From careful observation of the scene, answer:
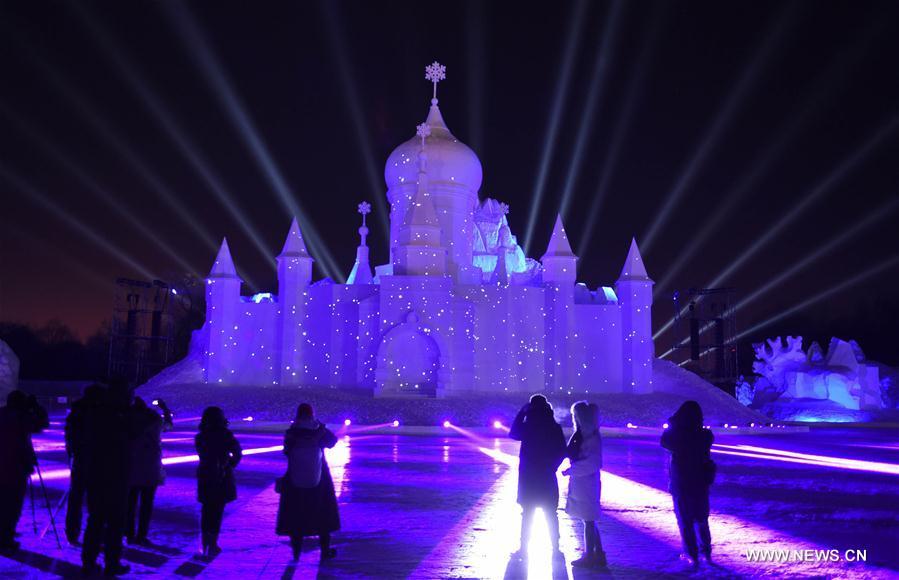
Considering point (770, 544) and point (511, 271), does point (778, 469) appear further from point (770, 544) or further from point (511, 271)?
point (511, 271)

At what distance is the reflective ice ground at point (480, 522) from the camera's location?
6.66m

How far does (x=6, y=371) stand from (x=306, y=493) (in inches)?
1192

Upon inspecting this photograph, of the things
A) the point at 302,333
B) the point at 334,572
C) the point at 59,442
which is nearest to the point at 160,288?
the point at 302,333

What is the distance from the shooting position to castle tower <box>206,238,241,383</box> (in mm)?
31922

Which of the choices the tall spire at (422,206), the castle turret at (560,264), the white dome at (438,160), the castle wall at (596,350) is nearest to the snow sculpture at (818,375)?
the castle wall at (596,350)

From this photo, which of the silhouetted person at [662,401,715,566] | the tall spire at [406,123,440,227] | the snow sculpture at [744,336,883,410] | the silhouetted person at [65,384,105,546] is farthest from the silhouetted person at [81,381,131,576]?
the snow sculpture at [744,336,883,410]

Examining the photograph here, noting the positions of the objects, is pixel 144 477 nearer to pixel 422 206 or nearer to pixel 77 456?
pixel 77 456

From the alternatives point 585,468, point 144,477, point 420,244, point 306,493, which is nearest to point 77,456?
point 144,477

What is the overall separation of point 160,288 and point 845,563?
3673 cm

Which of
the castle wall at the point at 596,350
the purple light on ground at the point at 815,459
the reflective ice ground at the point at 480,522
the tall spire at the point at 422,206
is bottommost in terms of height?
the reflective ice ground at the point at 480,522

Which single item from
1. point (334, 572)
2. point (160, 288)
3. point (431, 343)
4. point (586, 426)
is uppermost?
point (160, 288)

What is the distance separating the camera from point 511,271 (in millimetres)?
36375

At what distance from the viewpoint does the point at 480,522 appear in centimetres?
863

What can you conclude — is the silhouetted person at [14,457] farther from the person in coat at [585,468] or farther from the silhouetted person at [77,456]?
the person in coat at [585,468]
